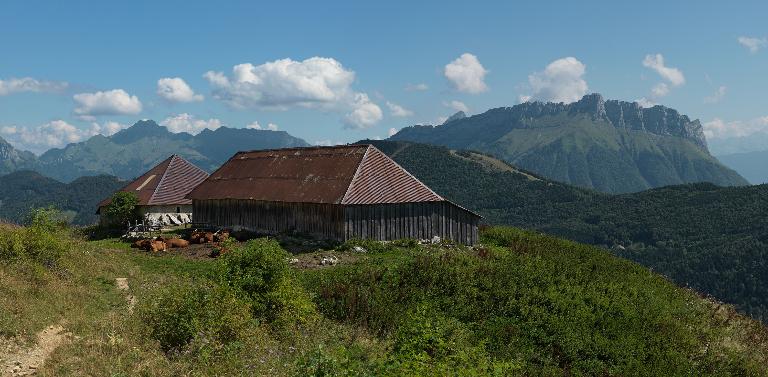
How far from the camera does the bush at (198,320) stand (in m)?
13.9

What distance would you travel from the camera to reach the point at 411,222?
34.2 m

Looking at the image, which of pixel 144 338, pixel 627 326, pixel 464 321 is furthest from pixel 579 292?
pixel 144 338

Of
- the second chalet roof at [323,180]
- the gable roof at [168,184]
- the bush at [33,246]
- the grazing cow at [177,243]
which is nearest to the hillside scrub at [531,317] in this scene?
the second chalet roof at [323,180]

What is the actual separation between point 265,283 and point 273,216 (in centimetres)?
2026

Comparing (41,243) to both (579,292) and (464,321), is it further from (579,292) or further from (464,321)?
(579,292)

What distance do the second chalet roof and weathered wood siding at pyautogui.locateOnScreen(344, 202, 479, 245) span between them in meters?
0.55

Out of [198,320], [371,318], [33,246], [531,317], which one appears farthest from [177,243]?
[531,317]

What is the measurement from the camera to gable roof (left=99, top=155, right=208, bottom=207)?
143 ft

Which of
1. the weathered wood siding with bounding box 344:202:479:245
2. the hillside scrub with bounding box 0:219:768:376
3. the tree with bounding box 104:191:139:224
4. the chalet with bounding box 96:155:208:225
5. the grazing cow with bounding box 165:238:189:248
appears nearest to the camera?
the hillside scrub with bounding box 0:219:768:376

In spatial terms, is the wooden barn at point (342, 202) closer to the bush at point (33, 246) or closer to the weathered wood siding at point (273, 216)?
the weathered wood siding at point (273, 216)

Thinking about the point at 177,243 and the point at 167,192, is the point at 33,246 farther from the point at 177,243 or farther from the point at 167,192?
the point at 167,192

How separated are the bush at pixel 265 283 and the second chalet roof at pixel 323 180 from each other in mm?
14737

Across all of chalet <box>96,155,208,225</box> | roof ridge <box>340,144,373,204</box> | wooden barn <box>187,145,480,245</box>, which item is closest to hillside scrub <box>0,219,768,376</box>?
wooden barn <box>187,145,480,245</box>

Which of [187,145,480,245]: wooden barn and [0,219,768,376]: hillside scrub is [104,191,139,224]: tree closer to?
[187,145,480,245]: wooden barn
